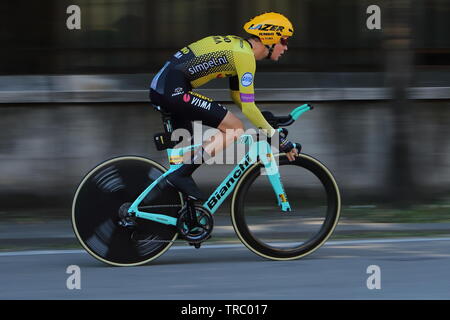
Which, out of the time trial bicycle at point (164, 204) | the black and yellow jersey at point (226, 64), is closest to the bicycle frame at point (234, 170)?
the time trial bicycle at point (164, 204)

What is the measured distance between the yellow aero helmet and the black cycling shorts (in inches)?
23.1

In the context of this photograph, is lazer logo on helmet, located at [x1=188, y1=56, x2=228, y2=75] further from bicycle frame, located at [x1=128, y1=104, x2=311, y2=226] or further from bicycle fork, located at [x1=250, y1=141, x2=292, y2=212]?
bicycle fork, located at [x1=250, y1=141, x2=292, y2=212]

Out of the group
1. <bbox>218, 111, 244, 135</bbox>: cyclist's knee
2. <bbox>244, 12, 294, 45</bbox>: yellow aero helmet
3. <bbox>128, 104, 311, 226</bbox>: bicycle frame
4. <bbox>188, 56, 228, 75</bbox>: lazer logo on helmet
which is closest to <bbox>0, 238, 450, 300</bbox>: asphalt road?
<bbox>128, 104, 311, 226</bbox>: bicycle frame

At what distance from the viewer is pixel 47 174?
9.14 meters

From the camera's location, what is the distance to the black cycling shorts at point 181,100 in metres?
6.28

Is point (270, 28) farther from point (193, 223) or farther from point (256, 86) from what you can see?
point (256, 86)

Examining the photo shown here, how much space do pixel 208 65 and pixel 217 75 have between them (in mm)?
109

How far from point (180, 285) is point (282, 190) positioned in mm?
1171

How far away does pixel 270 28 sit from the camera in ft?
20.6

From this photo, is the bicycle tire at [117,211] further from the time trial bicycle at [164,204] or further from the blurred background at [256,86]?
the blurred background at [256,86]
